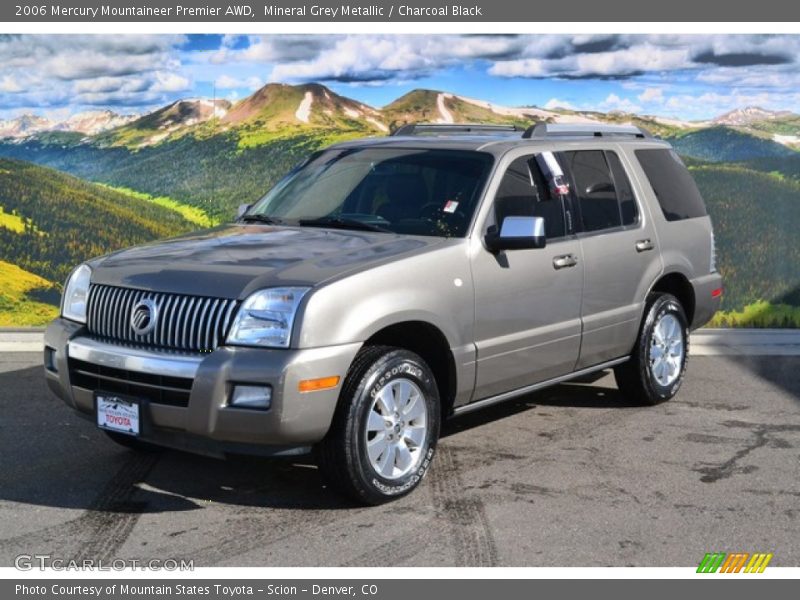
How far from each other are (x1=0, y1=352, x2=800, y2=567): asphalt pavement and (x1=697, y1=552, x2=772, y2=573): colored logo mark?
2.3 inches

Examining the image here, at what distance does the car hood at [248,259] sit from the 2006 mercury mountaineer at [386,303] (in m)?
0.02

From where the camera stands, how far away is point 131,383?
18.7ft

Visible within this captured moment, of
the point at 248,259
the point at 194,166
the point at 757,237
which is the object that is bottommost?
the point at 757,237

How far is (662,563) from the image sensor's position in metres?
5.08

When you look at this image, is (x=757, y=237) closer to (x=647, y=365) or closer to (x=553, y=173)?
(x=647, y=365)

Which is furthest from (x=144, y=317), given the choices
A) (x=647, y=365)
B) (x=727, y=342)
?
(x=727, y=342)

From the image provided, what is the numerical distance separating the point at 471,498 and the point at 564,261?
1.69m

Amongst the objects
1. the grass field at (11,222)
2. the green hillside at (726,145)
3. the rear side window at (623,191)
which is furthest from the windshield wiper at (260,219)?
the green hillside at (726,145)

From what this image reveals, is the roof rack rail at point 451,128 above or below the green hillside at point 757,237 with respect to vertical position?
above

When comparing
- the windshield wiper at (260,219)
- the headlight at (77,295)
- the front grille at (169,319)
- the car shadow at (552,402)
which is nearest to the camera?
the front grille at (169,319)

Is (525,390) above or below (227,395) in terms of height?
below

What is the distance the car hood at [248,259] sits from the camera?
5578mm

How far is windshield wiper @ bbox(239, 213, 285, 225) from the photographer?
6.97 metres

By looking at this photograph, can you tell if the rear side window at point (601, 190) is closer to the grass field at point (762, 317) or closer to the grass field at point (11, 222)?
the grass field at point (762, 317)
